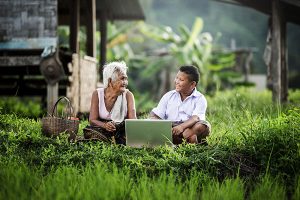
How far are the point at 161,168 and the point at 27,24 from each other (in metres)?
5.53

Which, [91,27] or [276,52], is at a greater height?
[91,27]

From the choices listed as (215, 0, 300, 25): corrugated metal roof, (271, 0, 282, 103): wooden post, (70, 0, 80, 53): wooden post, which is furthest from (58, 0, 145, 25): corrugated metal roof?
(271, 0, 282, 103): wooden post

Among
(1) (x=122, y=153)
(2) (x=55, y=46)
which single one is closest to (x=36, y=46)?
(2) (x=55, y=46)

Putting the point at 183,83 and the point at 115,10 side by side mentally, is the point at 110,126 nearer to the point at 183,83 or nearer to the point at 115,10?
the point at 183,83

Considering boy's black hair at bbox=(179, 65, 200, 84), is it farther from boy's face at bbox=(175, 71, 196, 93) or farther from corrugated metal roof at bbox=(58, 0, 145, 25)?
corrugated metal roof at bbox=(58, 0, 145, 25)

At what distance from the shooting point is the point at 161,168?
4238mm

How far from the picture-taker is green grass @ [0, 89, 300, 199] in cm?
339

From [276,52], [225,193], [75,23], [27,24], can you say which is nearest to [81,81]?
[75,23]

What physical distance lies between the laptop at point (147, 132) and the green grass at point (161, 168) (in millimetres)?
120

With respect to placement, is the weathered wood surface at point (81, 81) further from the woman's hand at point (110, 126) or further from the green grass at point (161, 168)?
the woman's hand at point (110, 126)

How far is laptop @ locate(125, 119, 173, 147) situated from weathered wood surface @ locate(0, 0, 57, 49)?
4216mm

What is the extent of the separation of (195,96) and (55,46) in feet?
12.4

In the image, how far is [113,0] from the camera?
13414 mm

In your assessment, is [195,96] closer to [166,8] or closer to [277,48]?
[277,48]
